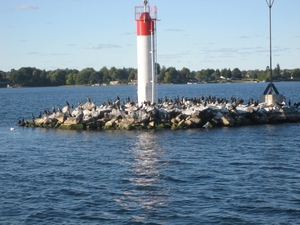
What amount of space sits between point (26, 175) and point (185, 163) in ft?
23.1

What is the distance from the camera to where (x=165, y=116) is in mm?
40844

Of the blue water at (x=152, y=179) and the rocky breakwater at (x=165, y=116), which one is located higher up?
the rocky breakwater at (x=165, y=116)

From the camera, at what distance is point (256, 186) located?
2184 centimetres

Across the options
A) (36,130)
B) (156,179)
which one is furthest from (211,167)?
(36,130)

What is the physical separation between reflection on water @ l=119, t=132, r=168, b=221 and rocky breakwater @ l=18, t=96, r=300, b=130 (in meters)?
6.86

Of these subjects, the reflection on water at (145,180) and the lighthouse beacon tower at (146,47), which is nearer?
the reflection on water at (145,180)

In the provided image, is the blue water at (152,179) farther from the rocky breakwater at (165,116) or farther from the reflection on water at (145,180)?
the rocky breakwater at (165,116)

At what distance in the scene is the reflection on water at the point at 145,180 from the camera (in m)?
20.0

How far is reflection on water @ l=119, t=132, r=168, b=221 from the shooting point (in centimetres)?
1995

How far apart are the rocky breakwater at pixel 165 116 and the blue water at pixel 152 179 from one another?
10.5 ft

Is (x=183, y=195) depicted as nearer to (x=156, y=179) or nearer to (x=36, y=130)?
(x=156, y=179)

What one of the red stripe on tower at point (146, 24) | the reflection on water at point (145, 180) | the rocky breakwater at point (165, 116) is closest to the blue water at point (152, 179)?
the reflection on water at point (145, 180)

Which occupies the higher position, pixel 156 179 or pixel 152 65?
pixel 152 65

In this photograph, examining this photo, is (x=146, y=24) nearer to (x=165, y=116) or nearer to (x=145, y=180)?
(x=165, y=116)
